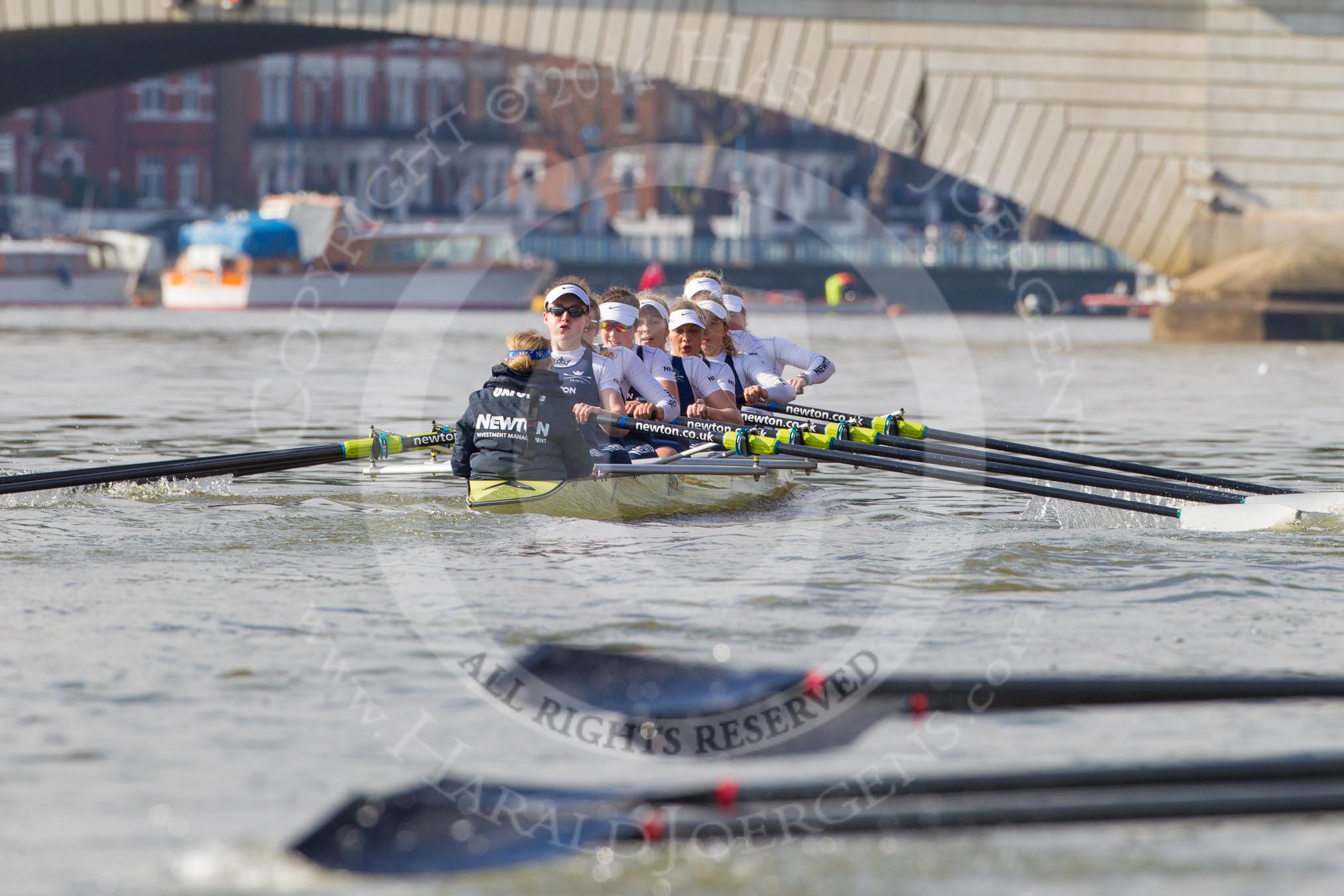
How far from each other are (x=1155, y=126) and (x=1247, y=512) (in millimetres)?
24649

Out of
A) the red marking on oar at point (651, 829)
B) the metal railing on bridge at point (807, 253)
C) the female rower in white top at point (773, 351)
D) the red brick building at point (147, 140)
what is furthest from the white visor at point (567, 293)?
the red brick building at point (147, 140)

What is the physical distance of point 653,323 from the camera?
47.0 ft

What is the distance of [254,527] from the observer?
38.4 ft

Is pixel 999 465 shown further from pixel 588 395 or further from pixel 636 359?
pixel 588 395

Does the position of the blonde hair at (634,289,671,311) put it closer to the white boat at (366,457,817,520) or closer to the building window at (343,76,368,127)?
the white boat at (366,457,817,520)

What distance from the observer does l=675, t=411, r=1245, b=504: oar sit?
12.0 meters

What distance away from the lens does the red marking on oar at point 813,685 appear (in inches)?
253

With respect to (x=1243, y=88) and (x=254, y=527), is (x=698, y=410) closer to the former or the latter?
(x=254, y=527)

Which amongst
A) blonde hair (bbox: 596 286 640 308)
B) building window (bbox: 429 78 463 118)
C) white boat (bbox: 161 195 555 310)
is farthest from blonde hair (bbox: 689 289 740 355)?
building window (bbox: 429 78 463 118)

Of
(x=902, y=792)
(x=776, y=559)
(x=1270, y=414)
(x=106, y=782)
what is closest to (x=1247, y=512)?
(x=776, y=559)

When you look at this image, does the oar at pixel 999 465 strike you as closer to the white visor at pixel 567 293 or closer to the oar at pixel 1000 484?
the oar at pixel 1000 484

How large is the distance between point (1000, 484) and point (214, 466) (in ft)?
16.0

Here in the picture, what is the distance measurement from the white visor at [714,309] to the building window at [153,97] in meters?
70.6

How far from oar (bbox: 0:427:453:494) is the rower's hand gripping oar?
332 centimetres
